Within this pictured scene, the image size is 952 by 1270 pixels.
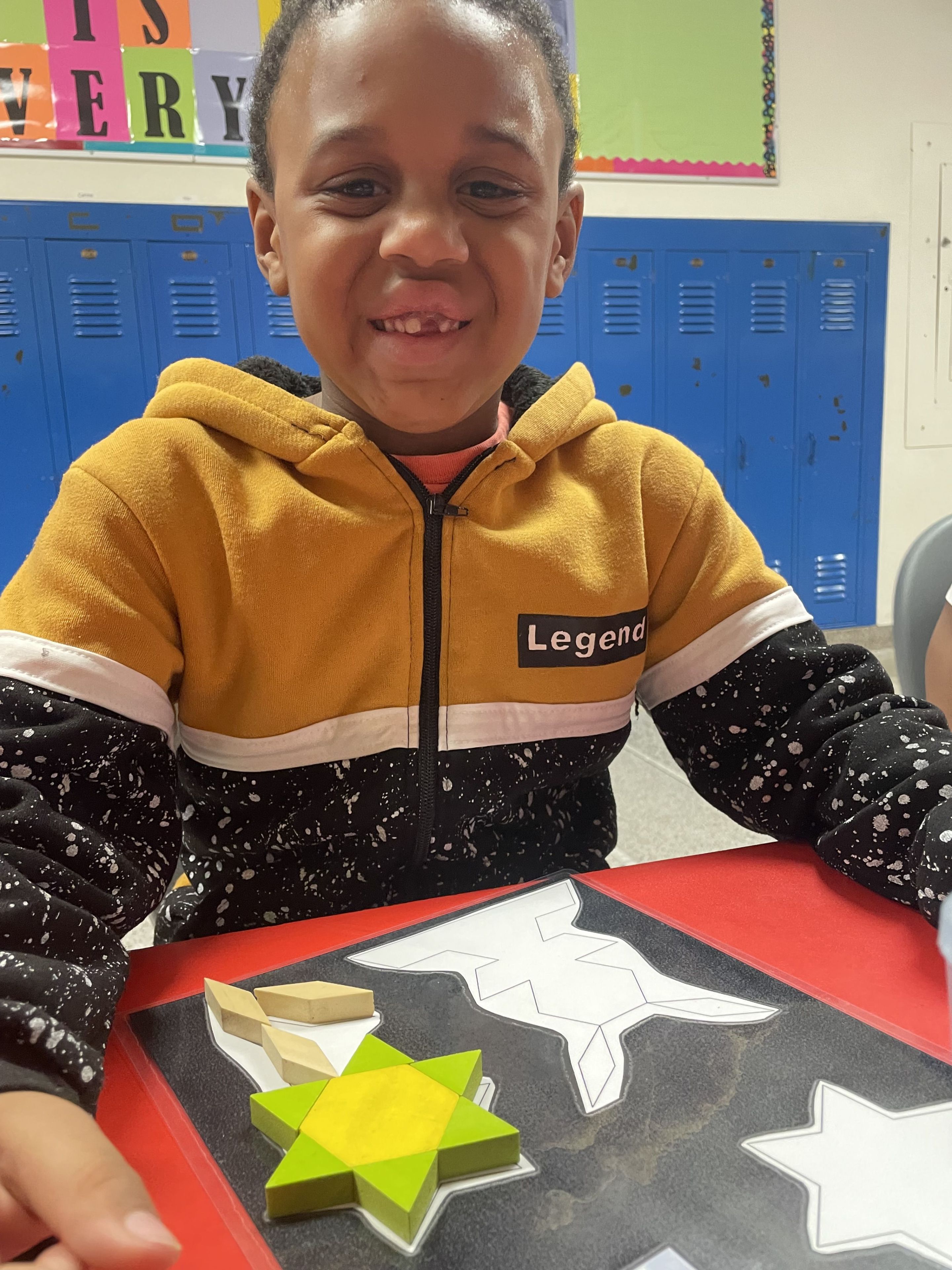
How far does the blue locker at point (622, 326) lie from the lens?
2.35m

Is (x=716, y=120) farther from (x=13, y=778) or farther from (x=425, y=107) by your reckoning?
(x=13, y=778)

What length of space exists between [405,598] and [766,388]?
2153 millimetres

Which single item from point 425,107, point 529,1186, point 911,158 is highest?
point 911,158

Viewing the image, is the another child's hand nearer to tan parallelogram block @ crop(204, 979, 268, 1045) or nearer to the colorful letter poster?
tan parallelogram block @ crop(204, 979, 268, 1045)

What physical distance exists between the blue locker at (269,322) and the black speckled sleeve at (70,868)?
168 centimetres

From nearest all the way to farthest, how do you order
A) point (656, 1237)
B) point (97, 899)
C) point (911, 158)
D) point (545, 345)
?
1. point (656, 1237)
2. point (97, 899)
3. point (545, 345)
4. point (911, 158)

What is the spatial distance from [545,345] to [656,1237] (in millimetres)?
2198

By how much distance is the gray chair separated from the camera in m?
0.95

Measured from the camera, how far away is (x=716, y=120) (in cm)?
242

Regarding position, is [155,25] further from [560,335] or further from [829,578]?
[829,578]

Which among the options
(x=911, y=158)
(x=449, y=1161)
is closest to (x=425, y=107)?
(x=449, y=1161)

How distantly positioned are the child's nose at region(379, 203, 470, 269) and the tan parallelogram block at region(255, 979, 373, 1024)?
0.41m

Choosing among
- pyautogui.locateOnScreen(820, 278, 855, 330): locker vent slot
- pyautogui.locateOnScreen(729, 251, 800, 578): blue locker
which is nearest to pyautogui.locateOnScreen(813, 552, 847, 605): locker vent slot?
pyautogui.locateOnScreen(729, 251, 800, 578): blue locker

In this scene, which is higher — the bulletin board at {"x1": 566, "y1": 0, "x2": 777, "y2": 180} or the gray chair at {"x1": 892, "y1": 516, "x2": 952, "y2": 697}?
the bulletin board at {"x1": 566, "y1": 0, "x2": 777, "y2": 180}
